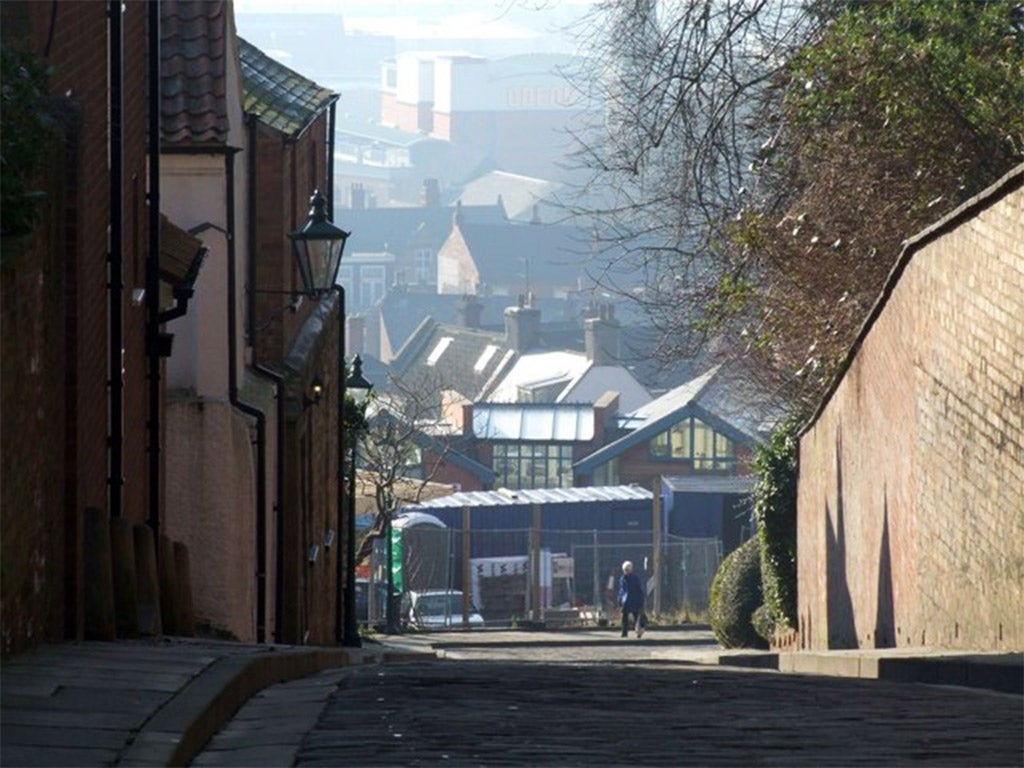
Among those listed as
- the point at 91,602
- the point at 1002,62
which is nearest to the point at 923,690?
the point at 91,602

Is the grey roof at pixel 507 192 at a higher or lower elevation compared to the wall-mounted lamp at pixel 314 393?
higher

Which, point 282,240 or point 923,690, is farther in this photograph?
point 282,240

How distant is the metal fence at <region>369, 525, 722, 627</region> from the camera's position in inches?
1666

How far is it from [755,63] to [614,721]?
43.7 feet

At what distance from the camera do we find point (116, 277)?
10.8 m

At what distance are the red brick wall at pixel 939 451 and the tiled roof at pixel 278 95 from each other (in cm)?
576

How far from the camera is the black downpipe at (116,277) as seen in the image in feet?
34.5

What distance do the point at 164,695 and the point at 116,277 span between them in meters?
4.03

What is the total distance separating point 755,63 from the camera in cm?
2025

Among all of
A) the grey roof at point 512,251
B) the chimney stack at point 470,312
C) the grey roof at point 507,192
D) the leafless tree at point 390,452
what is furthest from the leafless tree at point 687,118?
the grey roof at point 507,192

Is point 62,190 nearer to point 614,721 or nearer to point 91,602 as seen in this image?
point 91,602

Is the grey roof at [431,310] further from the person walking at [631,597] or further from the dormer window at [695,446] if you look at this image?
the person walking at [631,597]

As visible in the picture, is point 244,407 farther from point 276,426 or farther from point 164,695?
point 164,695

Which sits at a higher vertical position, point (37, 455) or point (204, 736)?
point (37, 455)
